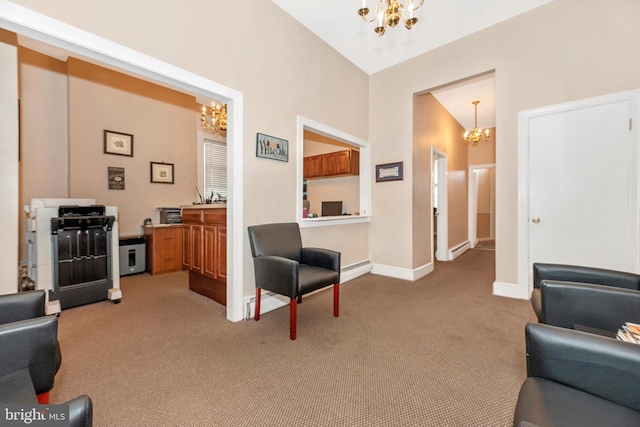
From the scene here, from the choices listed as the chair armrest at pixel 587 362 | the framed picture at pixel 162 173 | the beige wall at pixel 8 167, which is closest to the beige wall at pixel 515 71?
the chair armrest at pixel 587 362

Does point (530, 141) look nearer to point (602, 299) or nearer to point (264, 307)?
point (602, 299)

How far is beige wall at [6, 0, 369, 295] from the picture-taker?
74.5 inches

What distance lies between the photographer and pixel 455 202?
6.08 m

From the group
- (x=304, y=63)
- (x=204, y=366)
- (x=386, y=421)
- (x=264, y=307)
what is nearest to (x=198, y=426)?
(x=204, y=366)

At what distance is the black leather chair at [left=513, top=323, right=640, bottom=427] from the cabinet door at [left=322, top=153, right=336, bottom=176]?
14.7 feet

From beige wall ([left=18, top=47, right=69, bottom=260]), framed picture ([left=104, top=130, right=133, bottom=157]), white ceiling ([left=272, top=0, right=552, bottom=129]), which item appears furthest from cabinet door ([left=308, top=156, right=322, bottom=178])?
beige wall ([left=18, top=47, right=69, bottom=260])

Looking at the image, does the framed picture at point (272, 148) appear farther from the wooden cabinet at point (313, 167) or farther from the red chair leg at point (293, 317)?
the wooden cabinet at point (313, 167)

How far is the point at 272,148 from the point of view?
2801mm

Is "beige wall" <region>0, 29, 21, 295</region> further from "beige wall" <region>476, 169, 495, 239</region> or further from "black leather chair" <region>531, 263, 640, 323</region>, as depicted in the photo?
"beige wall" <region>476, 169, 495, 239</region>

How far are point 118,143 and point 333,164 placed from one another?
12.4ft

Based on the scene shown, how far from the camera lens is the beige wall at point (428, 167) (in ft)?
13.3

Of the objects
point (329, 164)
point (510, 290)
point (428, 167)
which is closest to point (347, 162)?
point (329, 164)

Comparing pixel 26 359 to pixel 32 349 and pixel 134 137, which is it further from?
pixel 134 137

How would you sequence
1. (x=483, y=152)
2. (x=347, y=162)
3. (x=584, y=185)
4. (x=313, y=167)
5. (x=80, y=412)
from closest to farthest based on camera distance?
(x=80, y=412), (x=584, y=185), (x=347, y=162), (x=313, y=167), (x=483, y=152)
